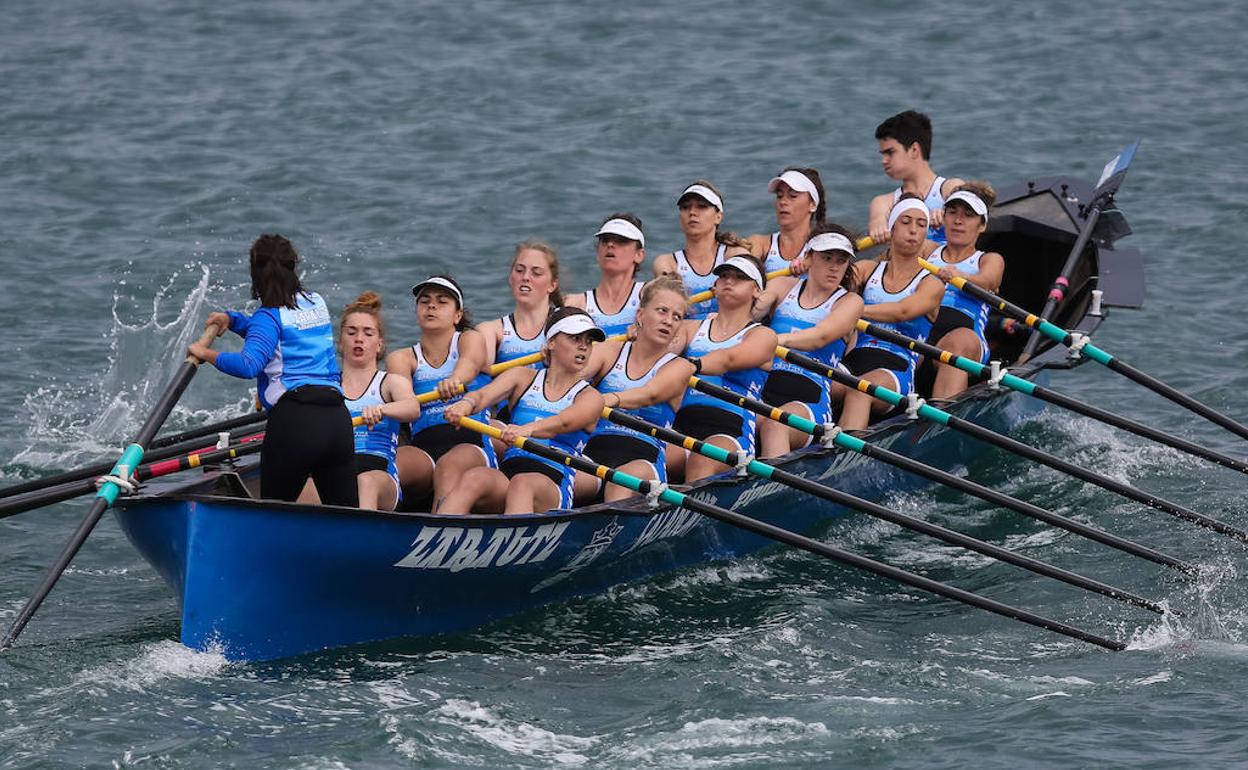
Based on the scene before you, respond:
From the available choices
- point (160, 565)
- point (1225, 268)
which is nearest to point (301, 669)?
point (160, 565)

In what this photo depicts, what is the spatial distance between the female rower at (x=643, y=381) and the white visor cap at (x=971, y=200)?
2.70m

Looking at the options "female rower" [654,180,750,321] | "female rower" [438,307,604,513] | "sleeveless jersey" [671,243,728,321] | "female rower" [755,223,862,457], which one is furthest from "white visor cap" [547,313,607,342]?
"sleeveless jersey" [671,243,728,321]

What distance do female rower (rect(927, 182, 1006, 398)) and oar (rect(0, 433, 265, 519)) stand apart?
15.9ft

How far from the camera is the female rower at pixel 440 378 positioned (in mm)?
11219

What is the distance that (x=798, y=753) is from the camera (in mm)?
9062

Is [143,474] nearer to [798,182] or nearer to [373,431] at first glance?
[373,431]

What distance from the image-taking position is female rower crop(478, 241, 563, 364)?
11.5 meters

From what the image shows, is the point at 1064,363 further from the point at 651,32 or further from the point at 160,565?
the point at 651,32

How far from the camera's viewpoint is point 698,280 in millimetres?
13258

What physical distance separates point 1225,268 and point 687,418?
8646 mm

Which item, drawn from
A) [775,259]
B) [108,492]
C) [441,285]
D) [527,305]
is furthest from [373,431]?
[775,259]

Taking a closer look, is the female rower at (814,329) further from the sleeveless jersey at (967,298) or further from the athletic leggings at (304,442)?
the athletic leggings at (304,442)

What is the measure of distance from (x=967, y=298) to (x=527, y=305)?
351cm

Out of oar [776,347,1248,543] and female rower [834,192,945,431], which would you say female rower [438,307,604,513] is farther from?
female rower [834,192,945,431]
